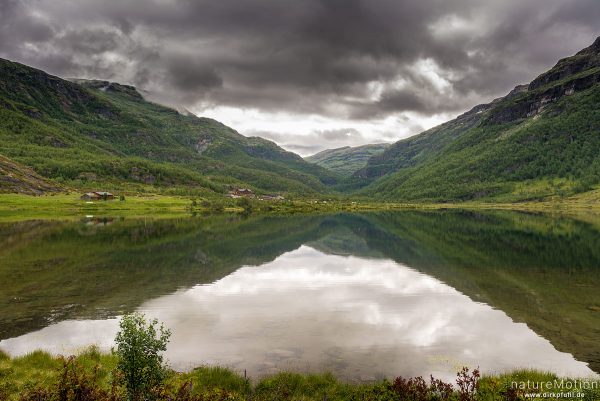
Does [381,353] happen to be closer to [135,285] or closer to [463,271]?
[135,285]

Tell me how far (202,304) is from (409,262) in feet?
131

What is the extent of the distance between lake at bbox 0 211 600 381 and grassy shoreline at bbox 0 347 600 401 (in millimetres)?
2112

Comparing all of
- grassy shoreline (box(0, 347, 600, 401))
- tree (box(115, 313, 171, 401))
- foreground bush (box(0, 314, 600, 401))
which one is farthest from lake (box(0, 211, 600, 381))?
tree (box(115, 313, 171, 401))

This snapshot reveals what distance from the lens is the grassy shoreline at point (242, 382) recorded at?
18.8m

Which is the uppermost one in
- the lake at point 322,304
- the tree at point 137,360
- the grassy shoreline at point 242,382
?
the tree at point 137,360

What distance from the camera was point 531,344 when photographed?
2933cm

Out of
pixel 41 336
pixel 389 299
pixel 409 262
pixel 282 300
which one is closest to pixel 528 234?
pixel 409 262

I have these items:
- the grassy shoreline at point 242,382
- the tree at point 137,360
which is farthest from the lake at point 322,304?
the tree at point 137,360

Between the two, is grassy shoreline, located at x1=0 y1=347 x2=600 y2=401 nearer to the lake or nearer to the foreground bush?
the foreground bush

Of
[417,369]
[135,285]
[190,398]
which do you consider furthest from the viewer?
[135,285]

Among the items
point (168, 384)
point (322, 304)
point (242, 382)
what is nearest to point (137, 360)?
point (168, 384)

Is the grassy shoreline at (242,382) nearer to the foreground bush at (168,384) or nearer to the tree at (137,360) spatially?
the foreground bush at (168,384)

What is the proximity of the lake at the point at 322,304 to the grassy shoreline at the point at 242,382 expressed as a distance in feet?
6.93

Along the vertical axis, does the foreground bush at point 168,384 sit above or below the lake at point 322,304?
above
